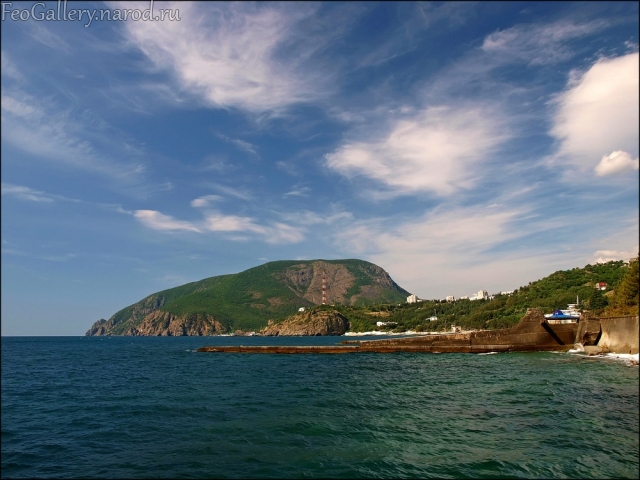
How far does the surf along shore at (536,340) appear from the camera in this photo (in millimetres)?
41359

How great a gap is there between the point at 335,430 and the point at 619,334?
40.9 meters

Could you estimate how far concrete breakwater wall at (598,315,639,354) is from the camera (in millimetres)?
37688

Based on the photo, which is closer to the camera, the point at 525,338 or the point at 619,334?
the point at 619,334

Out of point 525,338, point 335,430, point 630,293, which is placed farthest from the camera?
point 525,338

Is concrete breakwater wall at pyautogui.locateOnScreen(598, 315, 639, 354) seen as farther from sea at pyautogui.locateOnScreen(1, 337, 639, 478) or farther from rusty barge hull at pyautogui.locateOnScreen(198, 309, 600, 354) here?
sea at pyautogui.locateOnScreen(1, 337, 639, 478)

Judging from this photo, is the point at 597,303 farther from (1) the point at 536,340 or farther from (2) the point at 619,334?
(2) the point at 619,334

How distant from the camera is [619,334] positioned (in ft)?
135

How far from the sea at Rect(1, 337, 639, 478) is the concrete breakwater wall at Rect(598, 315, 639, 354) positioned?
12.9 m

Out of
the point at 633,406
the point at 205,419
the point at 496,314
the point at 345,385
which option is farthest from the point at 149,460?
the point at 496,314

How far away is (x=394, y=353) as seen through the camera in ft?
206

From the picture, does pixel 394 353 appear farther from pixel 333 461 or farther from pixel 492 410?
pixel 333 461

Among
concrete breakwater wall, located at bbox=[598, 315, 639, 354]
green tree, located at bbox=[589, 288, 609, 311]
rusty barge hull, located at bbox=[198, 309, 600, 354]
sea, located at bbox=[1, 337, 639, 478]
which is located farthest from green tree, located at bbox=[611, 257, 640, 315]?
sea, located at bbox=[1, 337, 639, 478]

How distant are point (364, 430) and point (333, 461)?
3.73m

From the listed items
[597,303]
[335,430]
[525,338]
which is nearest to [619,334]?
[525,338]
